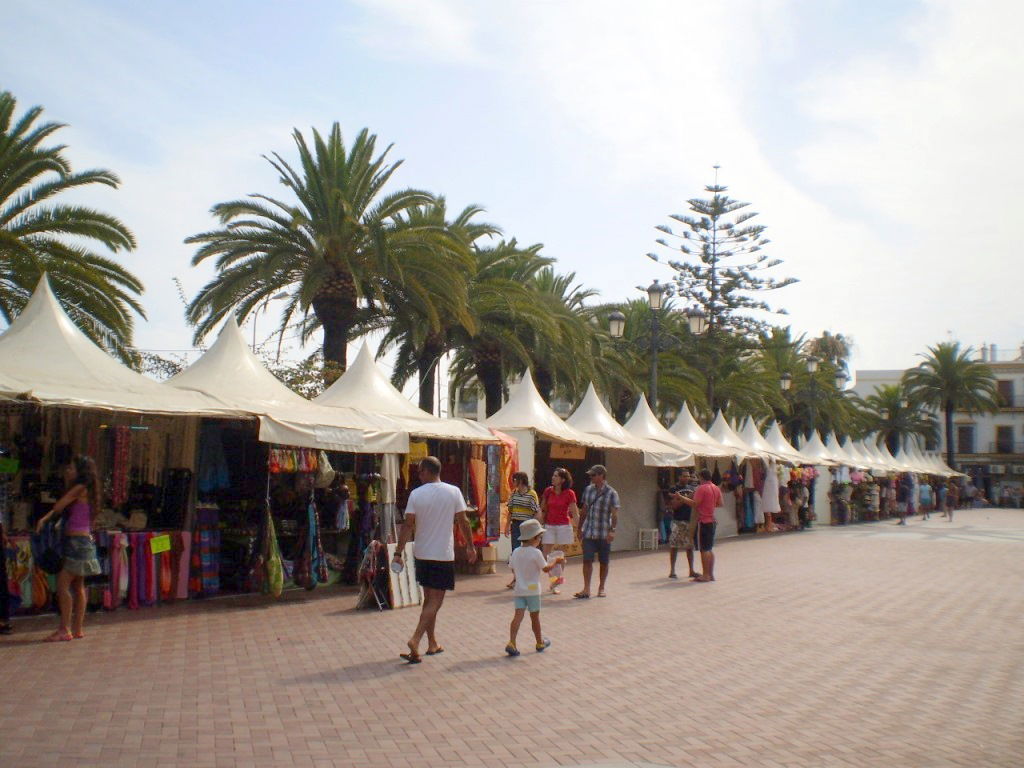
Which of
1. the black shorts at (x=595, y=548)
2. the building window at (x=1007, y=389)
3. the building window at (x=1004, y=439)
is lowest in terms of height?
the black shorts at (x=595, y=548)

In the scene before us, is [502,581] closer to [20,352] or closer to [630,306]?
[20,352]

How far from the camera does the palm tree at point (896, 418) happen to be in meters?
68.8

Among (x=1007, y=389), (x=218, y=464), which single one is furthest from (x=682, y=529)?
(x=1007, y=389)

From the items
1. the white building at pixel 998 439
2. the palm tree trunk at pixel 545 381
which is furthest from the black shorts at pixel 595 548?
the white building at pixel 998 439

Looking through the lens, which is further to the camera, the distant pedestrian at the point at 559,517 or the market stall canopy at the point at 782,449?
the market stall canopy at the point at 782,449

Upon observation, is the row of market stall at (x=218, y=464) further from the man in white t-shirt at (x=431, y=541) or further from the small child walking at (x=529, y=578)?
the man in white t-shirt at (x=431, y=541)

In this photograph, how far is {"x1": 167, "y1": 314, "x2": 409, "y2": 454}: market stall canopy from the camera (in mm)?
11758

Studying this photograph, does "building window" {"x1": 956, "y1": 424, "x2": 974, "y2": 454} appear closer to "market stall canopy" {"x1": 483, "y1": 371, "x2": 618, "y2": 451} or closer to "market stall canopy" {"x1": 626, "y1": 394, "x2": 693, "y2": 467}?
"market stall canopy" {"x1": 626, "y1": 394, "x2": 693, "y2": 467}

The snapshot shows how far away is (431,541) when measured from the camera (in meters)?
8.40

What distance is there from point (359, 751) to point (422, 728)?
63cm

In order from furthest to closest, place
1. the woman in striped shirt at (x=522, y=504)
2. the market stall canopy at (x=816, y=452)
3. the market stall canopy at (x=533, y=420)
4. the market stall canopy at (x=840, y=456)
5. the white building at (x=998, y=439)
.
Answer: the white building at (x=998, y=439) < the market stall canopy at (x=840, y=456) < the market stall canopy at (x=816, y=452) < the market stall canopy at (x=533, y=420) < the woman in striped shirt at (x=522, y=504)

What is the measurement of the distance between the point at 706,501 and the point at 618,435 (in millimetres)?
6565

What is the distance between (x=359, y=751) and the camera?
5.70 m

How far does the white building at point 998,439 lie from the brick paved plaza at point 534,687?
7384cm
